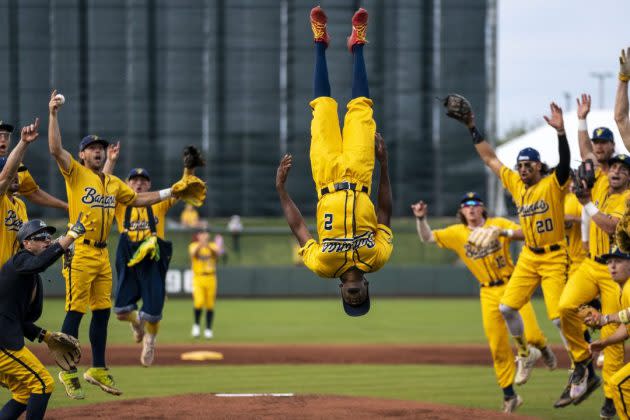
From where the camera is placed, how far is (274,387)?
1229 cm

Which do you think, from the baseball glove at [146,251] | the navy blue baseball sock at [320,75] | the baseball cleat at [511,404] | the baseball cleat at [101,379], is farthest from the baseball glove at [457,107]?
the baseball cleat at [101,379]

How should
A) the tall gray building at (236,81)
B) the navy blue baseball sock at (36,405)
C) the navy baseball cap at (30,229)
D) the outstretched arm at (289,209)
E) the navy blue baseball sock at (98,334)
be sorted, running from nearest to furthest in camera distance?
the navy blue baseball sock at (36,405) → the navy baseball cap at (30,229) → the outstretched arm at (289,209) → the navy blue baseball sock at (98,334) → the tall gray building at (236,81)

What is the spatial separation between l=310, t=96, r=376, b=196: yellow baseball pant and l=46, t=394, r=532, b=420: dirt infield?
7.87 feet

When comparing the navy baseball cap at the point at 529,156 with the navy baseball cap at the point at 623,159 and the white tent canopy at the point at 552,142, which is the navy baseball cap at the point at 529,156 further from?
the white tent canopy at the point at 552,142

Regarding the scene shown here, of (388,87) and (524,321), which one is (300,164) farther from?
(524,321)

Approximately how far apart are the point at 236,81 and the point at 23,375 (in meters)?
25.0

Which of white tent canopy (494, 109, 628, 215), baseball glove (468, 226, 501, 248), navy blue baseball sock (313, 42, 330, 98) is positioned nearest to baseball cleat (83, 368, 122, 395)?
navy blue baseball sock (313, 42, 330, 98)

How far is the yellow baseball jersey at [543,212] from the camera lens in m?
10.4

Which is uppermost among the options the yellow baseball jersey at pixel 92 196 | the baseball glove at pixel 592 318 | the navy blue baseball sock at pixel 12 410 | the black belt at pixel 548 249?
the yellow baseball jersey at pixel 92 196

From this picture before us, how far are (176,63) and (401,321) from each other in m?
14.0

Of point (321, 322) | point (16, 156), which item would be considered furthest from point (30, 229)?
point (321, 322)

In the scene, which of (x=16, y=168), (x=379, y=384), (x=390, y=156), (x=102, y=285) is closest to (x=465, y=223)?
(x=379, y=384)

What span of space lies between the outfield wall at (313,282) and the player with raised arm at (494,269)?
57.7 feet

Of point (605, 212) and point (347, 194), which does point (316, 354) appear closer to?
point (605, 212)
